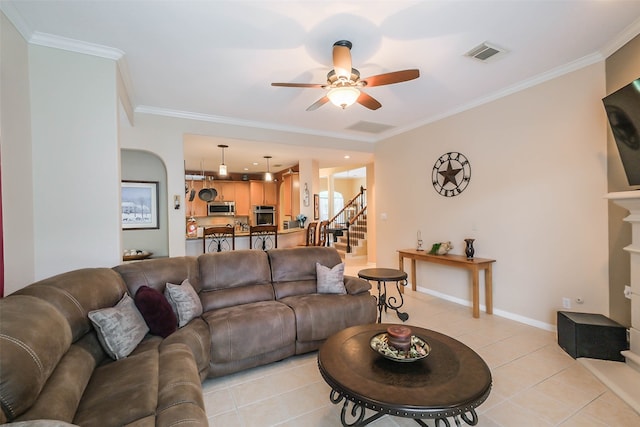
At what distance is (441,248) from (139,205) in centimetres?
476

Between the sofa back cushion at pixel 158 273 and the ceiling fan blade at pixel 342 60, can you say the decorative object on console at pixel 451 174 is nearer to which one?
the ceiling fan blade at pixel 342 60

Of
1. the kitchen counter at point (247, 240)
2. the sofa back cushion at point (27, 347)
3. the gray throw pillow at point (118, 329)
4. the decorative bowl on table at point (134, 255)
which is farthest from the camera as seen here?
the kitchen counter at point (247, 240)

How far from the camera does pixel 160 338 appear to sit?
7.14 feet

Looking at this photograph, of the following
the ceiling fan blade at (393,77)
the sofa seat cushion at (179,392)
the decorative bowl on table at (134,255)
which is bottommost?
the sofa seat cushion at (179,392)

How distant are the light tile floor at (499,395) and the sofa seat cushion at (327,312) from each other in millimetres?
285

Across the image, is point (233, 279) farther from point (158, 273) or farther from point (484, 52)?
point (484, 52)

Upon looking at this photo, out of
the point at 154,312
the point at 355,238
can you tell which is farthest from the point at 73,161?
the point at 355,238

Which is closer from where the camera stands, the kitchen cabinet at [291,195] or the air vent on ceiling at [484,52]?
the air vent on ceiling at [484,52]

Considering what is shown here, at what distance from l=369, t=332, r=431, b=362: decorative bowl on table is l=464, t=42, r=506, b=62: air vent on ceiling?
2.56m

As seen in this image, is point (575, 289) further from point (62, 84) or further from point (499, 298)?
point (62, 84)

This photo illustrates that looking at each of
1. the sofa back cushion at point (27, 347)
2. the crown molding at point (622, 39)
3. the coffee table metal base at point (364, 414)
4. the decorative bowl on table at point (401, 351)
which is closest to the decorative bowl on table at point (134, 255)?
the sofa back cushion at point (27, 347)

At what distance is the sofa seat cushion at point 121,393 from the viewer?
1.29 metres

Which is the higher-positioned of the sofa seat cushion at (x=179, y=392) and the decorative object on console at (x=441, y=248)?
the decorative object on console at (x=441, y=248)

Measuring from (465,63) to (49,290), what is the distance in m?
3.78
